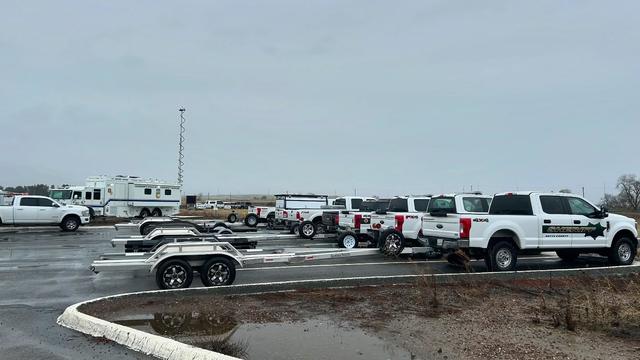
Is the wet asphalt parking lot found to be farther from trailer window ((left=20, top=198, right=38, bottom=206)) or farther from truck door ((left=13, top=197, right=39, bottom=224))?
trailer window ((left=20, top=198, right=38, bottom=206))

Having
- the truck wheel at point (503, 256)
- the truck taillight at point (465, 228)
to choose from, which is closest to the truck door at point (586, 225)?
the truck wheel at point (503, 256)

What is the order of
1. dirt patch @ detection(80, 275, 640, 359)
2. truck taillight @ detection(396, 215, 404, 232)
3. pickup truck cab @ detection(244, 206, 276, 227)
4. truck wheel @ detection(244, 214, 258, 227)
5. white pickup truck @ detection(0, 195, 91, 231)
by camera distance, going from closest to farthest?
dirt patch @ detection(80, 275, 640, 359) → truck taillight @ detection(396, 215, 404, 232) → white pickup truck @ detection(0, 195, 91, 231) → pickup truck cab @ detection(244, 206, 276, 227) → truck wheel @ detection(244, 214, 258, 227)

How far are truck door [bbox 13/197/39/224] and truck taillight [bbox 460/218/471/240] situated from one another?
74.2 feet

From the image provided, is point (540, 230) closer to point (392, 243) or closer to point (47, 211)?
point (392, 243)

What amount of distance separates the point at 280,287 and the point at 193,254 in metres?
1.73

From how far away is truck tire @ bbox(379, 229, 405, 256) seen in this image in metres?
15.4

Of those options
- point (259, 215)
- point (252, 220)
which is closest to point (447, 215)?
point (259, 215)

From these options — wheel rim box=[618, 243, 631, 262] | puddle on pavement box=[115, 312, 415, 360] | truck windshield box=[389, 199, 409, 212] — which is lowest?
puddle on pavement box=[115, 312, 415, 360]

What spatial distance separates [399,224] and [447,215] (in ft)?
10.7

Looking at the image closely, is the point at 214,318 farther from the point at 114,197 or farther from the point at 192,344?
the point at 114,197

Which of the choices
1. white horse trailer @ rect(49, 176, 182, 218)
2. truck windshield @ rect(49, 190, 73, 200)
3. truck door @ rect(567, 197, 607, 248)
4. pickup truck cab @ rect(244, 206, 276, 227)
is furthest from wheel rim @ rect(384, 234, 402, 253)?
truck windshield @ rect(49, 190, 73, 200)

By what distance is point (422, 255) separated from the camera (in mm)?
16172

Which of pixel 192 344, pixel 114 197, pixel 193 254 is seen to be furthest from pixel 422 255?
pixel 114 197

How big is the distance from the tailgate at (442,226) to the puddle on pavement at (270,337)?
19.3 ft
